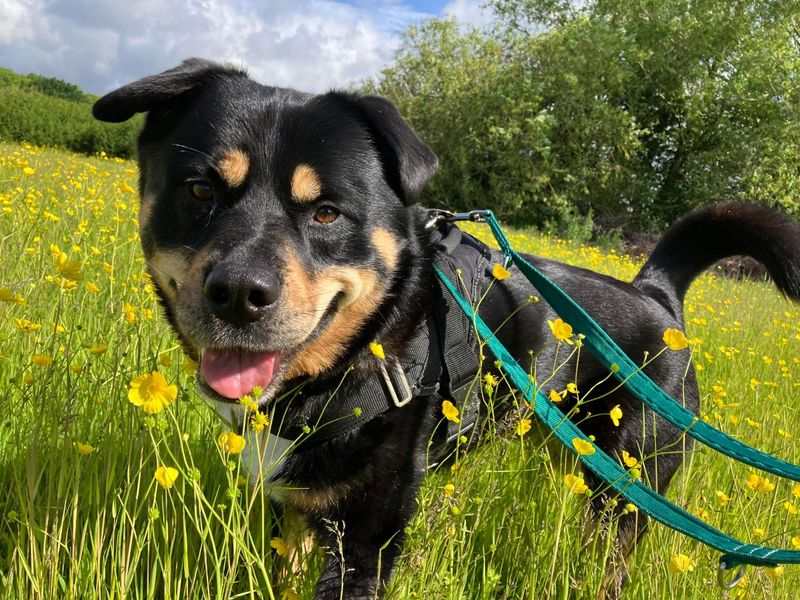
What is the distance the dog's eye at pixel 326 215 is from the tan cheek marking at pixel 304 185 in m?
Answer: 0.05

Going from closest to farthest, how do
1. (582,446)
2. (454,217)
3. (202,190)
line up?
(582,446) → (202,190) → (454,217)

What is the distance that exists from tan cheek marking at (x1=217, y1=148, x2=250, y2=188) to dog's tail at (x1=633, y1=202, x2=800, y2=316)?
6.33ft

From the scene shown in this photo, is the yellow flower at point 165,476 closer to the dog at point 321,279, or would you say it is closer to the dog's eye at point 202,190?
the dog at point 321,279

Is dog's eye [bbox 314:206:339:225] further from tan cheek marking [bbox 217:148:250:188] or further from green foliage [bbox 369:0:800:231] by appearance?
green foliage [bbox 369:0:800:231]

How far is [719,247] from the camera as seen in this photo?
265 centimetres

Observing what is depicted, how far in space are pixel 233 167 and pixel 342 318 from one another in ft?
1.97

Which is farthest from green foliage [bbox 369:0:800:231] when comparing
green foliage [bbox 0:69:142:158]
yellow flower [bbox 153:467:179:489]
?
yellow flower [bbox 153:467:179:489]

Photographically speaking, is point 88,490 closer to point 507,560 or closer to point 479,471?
point 479,471

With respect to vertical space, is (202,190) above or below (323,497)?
above

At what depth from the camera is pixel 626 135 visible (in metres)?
18.9

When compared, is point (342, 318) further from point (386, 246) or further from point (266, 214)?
point (266, 214)

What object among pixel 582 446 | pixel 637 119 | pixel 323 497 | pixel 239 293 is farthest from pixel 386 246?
pixel 637 119

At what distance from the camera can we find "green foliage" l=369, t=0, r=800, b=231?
18250 millimetres

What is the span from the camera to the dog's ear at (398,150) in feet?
6.63
